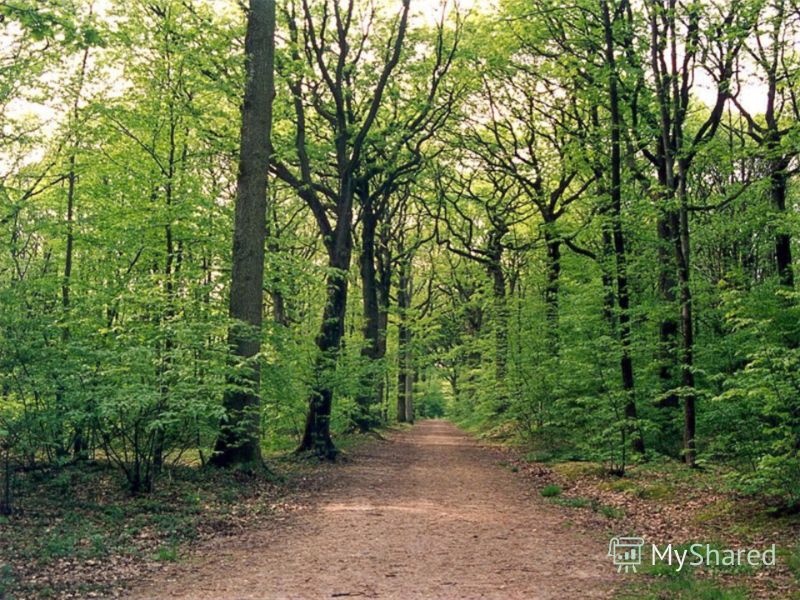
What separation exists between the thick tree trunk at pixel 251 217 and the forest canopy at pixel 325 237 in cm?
4

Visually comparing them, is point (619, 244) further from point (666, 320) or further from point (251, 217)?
point (251, 217)

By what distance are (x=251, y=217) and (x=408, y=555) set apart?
7.21 m

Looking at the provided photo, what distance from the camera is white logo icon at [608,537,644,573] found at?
670cm

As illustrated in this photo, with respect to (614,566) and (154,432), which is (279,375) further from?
(614,566)

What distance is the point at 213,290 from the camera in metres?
12.2

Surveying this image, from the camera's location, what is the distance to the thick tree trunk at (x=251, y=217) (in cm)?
1160

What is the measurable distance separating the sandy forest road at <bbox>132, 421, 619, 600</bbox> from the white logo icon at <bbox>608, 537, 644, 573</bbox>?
135 millimetres

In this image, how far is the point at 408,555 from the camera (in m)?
6.99

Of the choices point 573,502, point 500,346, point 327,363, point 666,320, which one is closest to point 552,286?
point 500,346

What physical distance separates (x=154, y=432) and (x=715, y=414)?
28.2ft

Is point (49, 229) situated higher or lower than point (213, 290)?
higher

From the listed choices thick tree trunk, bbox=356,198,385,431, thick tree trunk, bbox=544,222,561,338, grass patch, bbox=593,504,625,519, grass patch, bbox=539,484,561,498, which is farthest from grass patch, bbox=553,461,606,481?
thick tree trunk, bbox=356,198,385,431

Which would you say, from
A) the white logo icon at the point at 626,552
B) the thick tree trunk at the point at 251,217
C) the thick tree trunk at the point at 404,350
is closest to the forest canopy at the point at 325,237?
the thick tree trunk at the point at 251,217

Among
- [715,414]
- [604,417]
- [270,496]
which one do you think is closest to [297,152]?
[270,496]
